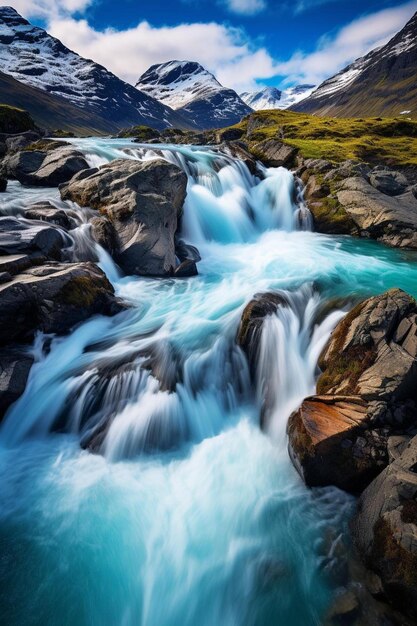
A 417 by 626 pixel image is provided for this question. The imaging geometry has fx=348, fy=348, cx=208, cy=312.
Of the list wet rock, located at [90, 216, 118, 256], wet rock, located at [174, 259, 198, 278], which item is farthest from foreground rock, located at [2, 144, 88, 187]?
wet rock, located at [174, 259, 198, 278]

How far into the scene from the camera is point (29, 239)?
11148 millimetres

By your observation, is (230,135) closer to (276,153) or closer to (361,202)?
(276,153)

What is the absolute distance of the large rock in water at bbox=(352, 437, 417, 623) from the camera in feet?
14.7

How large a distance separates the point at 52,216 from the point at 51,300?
563 centimetres

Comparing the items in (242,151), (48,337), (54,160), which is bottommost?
(48,337)

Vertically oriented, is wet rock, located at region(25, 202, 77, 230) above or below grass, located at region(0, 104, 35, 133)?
below

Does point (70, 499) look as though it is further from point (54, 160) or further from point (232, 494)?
point (54, 160)

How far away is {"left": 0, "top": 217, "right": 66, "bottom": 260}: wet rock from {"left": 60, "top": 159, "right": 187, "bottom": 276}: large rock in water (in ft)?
8.92

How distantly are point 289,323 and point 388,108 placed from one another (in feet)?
761

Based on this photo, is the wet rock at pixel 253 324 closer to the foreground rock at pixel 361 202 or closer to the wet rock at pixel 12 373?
the wet rock at pixel 12 373

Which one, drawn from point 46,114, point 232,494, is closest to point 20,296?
point 232,494

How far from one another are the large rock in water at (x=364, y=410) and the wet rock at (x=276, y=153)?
25.4 m

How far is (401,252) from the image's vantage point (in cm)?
1844

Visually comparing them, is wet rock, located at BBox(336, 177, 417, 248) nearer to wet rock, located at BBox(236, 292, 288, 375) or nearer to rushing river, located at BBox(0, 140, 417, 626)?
rushing river, located at BBox(0, 140, 417, 626)
